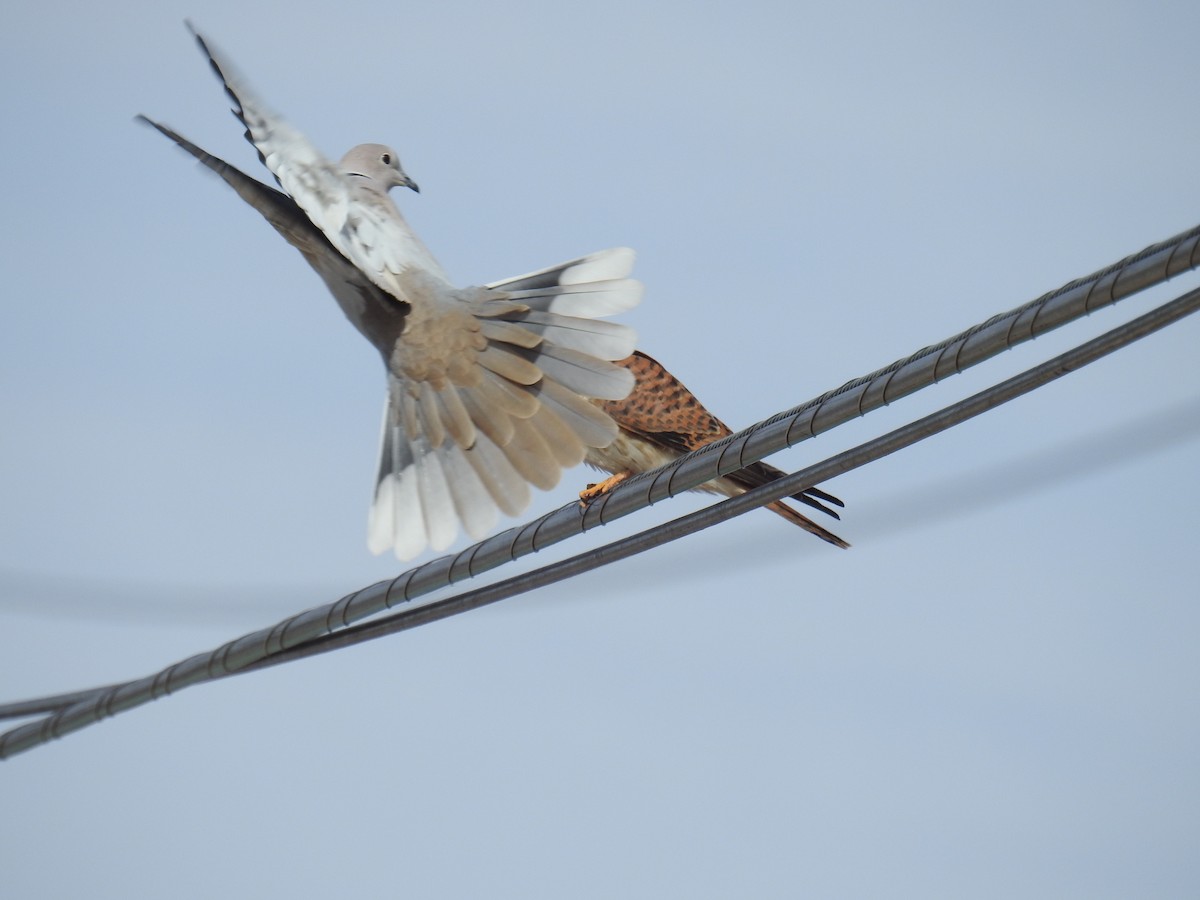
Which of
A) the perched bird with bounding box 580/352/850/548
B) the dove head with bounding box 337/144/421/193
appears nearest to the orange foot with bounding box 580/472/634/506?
the perched bird with bounding box 580/352/850/548

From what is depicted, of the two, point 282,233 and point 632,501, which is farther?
point 282,233

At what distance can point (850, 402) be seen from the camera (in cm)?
236

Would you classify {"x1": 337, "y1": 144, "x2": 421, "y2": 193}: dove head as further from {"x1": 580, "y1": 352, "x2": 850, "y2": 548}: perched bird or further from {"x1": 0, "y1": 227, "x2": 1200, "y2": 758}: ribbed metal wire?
{"x1": 0, "y1": 227, "x2": 1200, "y2": 758}: ribbed metal wire

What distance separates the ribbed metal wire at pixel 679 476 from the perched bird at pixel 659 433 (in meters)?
1.91

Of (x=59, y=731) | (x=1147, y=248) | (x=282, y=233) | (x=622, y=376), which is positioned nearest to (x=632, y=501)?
(x=622, y=376)

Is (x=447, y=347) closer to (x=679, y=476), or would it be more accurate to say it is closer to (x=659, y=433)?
(x=679, y=476)

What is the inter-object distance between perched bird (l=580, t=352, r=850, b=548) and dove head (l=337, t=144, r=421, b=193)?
898 millimetres

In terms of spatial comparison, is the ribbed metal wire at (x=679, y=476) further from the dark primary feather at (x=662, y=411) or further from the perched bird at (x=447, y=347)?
the dark primary feather at (x=662, y=411)

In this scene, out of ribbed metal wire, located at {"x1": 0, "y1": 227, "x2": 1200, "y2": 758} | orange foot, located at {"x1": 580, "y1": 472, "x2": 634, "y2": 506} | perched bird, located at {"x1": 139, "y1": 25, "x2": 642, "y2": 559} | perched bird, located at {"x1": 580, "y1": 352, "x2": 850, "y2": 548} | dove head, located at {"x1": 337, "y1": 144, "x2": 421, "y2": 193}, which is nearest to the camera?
ribbed metal wire, located at {"x1": 0, "y1": 227, "x2": 1200, "y2": 758}

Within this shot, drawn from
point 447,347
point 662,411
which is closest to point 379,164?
point 662,411

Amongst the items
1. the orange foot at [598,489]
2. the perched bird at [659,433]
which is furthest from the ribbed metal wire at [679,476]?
the perched bird at [659,433]

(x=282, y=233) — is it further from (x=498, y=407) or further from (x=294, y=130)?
(x=498, y=407)

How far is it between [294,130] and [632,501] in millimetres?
1219

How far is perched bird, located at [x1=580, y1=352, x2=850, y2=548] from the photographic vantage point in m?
4.93
